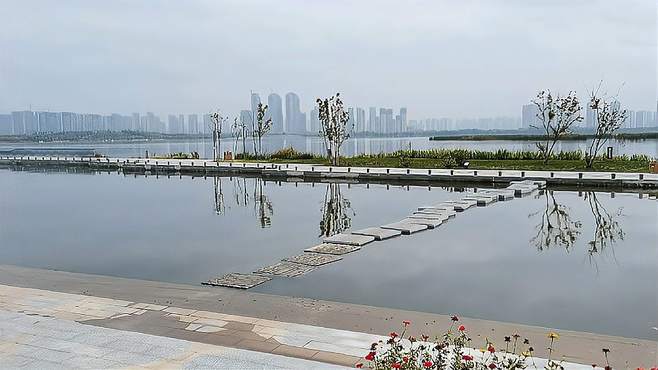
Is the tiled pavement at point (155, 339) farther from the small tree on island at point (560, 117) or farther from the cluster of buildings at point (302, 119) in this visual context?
the cluster of buildings at point (302, 119)

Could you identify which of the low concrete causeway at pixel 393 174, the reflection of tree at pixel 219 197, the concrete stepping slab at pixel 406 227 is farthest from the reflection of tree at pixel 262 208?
the low concrete causeway at pixel 393 174

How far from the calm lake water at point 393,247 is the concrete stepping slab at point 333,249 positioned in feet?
0.61

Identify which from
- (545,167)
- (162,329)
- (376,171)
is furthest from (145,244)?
(545,167)

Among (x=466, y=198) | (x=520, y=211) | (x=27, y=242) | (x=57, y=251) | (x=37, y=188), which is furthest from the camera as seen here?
(x=37, y=188)

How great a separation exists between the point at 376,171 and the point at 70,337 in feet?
46.2

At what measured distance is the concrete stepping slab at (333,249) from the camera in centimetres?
794

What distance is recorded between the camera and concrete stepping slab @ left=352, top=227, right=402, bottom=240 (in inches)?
346

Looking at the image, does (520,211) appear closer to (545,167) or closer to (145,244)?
(145,244)

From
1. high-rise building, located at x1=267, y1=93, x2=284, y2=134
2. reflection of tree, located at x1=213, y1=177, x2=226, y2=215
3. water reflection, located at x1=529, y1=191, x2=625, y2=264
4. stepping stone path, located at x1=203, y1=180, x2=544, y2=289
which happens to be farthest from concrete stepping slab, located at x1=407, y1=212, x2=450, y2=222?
high-rise building, located at x1=267, y1=93, x2=284, y2=134

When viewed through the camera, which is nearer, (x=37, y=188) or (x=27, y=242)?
(x=27, y=242)

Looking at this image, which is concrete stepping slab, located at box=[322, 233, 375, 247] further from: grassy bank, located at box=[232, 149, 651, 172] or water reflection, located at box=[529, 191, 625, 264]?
grassy bank, located at box=[232, 149, 651, 172]

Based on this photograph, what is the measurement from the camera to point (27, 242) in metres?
9.29

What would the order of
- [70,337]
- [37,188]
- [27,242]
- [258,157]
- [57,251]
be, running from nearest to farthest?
[70,337] → [57,251] → [27,242] → [37,188] → [258,157]

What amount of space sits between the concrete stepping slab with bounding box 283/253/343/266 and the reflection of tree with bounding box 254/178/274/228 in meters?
2.80
